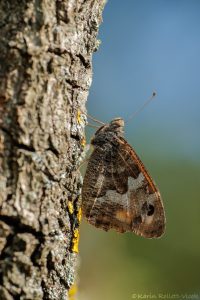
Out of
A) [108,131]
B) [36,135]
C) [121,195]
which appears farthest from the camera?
[108,131]

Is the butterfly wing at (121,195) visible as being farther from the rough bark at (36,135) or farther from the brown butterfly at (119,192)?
the rough bark at (36,135)

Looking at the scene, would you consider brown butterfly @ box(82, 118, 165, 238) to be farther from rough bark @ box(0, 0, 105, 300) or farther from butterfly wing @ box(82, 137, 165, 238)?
rough bark @ box(0, 0, 105, 300)

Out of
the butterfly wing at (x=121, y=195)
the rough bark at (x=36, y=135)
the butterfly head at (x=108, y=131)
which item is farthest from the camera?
the butterfly head at (x=108, y=131)

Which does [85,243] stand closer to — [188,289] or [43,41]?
[188,289]

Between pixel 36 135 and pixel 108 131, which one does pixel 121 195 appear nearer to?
pixel 108 131

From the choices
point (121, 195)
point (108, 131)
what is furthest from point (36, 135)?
point (108, 131)

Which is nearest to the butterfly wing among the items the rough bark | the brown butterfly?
the brown butterfly

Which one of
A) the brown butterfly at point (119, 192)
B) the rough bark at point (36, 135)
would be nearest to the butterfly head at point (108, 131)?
the brown butterfly at point (119, 192)

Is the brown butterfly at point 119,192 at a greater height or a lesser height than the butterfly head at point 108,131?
lesser
